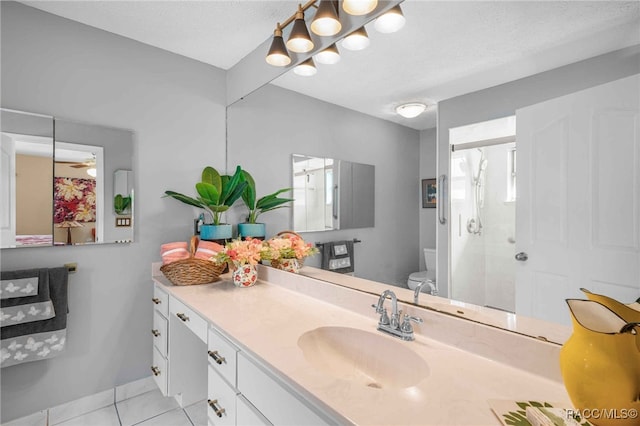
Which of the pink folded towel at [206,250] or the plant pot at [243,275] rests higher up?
the pink folded towel at [206,250]

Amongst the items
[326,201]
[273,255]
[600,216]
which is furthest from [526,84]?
[273,255]

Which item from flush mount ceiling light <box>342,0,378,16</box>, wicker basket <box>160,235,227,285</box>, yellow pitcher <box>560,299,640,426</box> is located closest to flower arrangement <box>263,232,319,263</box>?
wicker basket <box>160,235,227,285</box>

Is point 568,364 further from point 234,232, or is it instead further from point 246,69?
point 246,69

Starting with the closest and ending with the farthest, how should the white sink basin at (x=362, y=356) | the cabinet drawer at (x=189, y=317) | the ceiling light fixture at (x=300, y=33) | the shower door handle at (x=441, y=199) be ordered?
1. the white sink basin at (x=362, y=356)
2. the shower door handle at (x=441, y=199)
3. the cabinet drawer at (x=189, y=317)
4. the ceiling light fixture at (x=300, y=33)

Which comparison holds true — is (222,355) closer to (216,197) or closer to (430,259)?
(430,259)

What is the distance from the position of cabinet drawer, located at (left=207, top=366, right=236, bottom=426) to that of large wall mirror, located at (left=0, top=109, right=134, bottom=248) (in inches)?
47.8

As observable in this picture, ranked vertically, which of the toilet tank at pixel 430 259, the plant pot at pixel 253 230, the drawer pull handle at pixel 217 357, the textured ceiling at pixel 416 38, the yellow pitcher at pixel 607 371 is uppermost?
the textured ceiling at pixel 416 38

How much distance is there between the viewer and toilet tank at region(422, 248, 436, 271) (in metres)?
1.16

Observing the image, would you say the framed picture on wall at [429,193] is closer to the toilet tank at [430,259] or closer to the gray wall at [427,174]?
the gray wall at [427,174]

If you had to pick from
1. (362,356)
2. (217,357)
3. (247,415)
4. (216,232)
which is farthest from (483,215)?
(216,232)

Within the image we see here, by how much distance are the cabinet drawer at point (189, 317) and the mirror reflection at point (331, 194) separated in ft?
2.33

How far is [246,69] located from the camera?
7.06 ft

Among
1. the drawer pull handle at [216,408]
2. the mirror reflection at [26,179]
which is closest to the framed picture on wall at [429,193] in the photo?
the drawer pull handle at [216,408]

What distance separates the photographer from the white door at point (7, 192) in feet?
5.26
